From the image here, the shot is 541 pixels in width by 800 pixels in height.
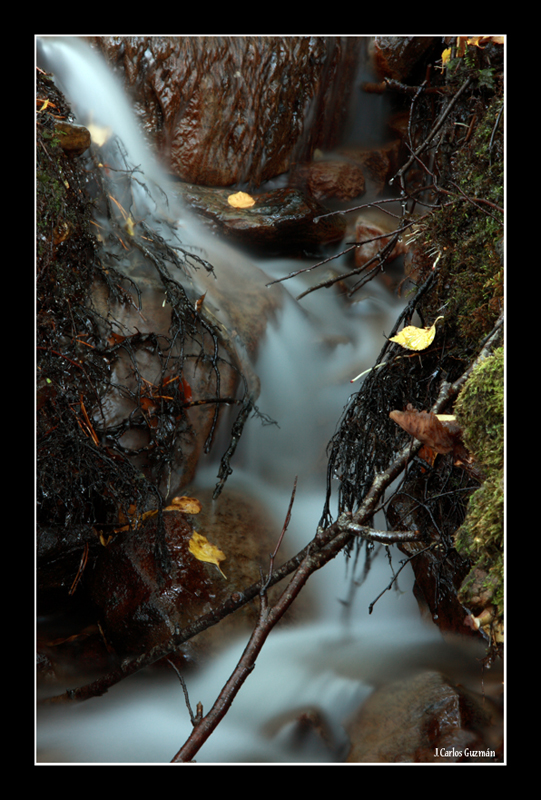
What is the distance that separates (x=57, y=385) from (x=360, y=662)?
1767 mm

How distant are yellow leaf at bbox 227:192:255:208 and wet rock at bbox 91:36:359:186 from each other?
122mm

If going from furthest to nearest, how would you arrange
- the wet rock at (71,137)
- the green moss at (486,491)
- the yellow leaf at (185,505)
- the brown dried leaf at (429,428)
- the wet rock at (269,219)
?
the wet rock at (269,219), the yellow leaf at (185,505), the wet rock at (71,137), the brown dried leaf at (429,428), the green moss at (486,491)

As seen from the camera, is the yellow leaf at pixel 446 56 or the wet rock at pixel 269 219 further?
the wet rock at pixel 269 219

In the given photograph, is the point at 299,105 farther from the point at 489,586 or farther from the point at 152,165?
the point at 489,586

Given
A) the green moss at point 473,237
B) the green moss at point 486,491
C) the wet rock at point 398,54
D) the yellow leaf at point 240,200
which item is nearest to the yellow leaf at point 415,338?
the green moss at point 473,237

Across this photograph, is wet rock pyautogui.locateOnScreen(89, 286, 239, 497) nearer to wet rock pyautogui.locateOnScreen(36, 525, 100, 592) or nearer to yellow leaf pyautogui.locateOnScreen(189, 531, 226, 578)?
yellow leaf pyautogui.locateOnScreen(189, 531, 226, 578)

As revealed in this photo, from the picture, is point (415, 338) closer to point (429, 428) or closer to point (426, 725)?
point (429, 428)

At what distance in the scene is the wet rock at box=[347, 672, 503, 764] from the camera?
138 cm

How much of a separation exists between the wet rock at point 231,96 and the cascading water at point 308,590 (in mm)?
276

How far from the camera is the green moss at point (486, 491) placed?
3.71ft

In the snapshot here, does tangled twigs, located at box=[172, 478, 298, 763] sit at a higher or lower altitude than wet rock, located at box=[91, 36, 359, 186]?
lower

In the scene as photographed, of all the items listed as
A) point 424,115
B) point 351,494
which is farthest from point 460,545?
point 424,115

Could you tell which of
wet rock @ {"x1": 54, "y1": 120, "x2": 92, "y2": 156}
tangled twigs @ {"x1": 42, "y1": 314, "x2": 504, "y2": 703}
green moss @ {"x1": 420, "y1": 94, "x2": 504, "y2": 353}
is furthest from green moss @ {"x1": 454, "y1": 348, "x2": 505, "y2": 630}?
wet rock @ {"x1": 54, "y1": 120, "x2": 92, "y2": 156}

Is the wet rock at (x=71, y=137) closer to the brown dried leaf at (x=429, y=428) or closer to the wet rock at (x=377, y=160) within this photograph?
the brown dried leaf at (x=429, y=428)
